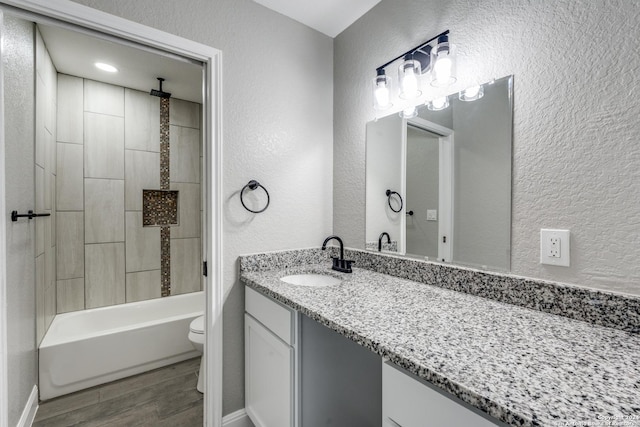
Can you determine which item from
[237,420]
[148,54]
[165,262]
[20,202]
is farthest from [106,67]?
[237,420]

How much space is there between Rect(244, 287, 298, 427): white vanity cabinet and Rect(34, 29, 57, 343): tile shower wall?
1505 millimetres

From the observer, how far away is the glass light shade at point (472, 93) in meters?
1.18

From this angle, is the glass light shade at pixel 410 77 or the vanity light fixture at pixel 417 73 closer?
the vanity light fixture at pixel 417 73

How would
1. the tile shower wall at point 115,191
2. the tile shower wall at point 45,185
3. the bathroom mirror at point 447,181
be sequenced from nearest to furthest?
the bathroom mirror at point 447,181
the tile shower wall at point 45,185
the tile shower wall at point 115,191

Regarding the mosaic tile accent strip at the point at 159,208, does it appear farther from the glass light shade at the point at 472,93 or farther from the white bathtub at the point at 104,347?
the glass light shade at the point at 472,93

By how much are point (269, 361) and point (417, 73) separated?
152 centimetres

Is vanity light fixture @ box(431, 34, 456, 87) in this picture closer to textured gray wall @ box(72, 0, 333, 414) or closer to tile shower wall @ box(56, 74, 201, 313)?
textured gray wall @ box(72, 0, 333, 414)

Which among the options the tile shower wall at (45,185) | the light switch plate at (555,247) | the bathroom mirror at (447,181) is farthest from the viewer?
the tile shower wall at (45,185)

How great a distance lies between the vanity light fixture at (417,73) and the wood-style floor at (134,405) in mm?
2122

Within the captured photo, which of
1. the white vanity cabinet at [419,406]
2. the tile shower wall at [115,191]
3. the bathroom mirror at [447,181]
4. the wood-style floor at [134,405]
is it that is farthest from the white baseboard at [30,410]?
the bathroom mirror at [447,181]

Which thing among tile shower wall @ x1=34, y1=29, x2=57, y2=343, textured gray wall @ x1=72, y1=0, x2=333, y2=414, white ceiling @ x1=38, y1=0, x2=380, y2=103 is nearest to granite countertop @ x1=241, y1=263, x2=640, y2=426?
textured gray wall @ x1=72, y1=0, x2=333, y2=414

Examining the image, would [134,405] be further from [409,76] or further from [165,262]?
[409,76]

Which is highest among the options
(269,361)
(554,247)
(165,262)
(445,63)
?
(445,63)

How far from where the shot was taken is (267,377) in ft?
4.38
